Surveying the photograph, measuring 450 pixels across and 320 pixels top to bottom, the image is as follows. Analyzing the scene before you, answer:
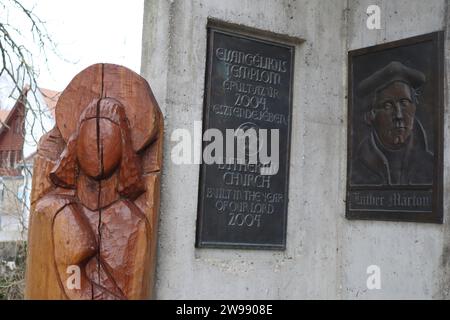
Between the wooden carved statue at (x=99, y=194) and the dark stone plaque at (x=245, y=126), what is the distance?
0.54 meters

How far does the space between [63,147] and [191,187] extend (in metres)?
0.79

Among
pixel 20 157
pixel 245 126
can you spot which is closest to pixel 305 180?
pixel 245 126

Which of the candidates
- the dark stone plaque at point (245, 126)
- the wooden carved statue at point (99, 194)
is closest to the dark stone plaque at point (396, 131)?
the dark stone plaque at point (245, 126)

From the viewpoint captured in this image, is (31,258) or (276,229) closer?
(31,258)

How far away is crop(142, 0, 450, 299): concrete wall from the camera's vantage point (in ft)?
12.1

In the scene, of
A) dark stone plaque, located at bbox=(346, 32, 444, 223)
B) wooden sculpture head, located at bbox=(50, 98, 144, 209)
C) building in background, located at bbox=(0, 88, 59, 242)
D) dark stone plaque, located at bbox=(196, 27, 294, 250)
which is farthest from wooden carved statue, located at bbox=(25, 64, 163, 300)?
building in background, located at bbox=(0, 88, 59, 242)

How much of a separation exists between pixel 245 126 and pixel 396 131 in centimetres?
99

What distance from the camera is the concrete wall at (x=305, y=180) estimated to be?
369cm

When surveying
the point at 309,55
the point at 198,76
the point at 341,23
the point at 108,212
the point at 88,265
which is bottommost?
the point at 88,265

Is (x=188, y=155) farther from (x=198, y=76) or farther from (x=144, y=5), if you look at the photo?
(x=144, y=5)

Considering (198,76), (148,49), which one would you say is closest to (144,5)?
(148,49)

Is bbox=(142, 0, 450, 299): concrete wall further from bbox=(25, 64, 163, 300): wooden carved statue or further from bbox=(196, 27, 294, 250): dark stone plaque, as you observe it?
bbox=(25, 64, 163, 300): wooden carved statue

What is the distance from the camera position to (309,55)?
14.3 ft

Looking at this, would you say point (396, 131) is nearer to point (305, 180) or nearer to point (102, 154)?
point (305, 180)
